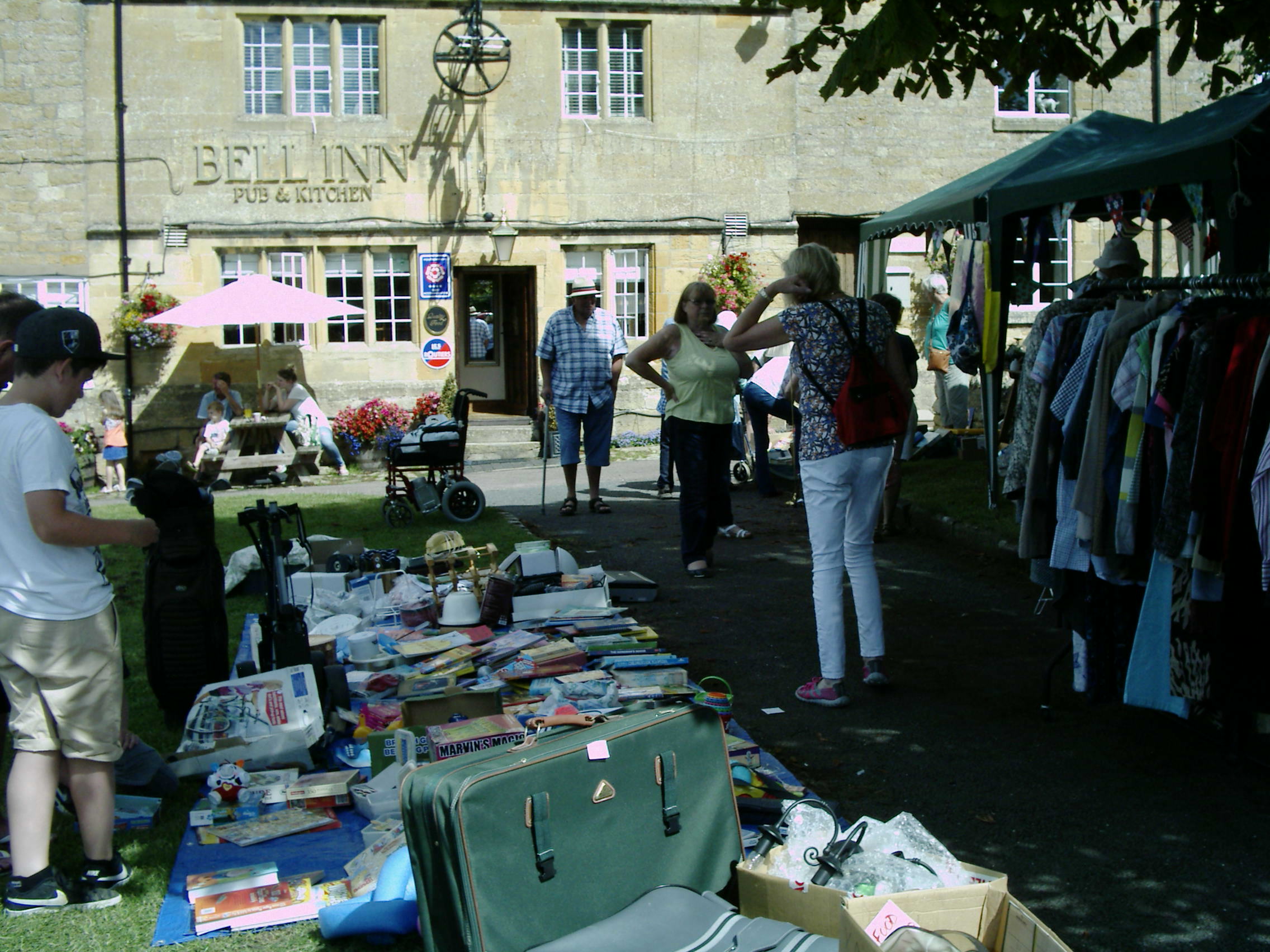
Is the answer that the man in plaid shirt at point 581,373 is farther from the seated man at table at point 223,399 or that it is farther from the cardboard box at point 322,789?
the seated man at table at point 223,399

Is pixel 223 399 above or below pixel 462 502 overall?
above

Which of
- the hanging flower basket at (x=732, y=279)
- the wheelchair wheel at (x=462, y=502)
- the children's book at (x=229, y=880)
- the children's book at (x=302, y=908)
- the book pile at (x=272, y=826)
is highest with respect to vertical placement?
the hanging flower basket at (x=732, y=279)

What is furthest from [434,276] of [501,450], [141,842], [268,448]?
[141,842]

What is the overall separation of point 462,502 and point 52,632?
8011 mm

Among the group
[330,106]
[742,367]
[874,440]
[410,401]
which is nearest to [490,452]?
[410,401]

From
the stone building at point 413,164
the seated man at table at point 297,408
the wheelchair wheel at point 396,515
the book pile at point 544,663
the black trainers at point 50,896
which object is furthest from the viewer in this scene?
the stone building at point 413,164

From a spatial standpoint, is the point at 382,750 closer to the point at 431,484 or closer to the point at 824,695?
the point at 824,695

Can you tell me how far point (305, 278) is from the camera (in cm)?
1977

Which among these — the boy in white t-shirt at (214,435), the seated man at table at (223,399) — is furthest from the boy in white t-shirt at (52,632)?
the seated man at table at (223,399)

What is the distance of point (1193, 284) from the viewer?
4719mm

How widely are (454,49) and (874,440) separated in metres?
15.7

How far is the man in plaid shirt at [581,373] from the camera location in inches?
447

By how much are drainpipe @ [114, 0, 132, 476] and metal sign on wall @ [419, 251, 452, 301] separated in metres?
4.43

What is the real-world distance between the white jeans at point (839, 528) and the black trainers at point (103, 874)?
10.1ft
